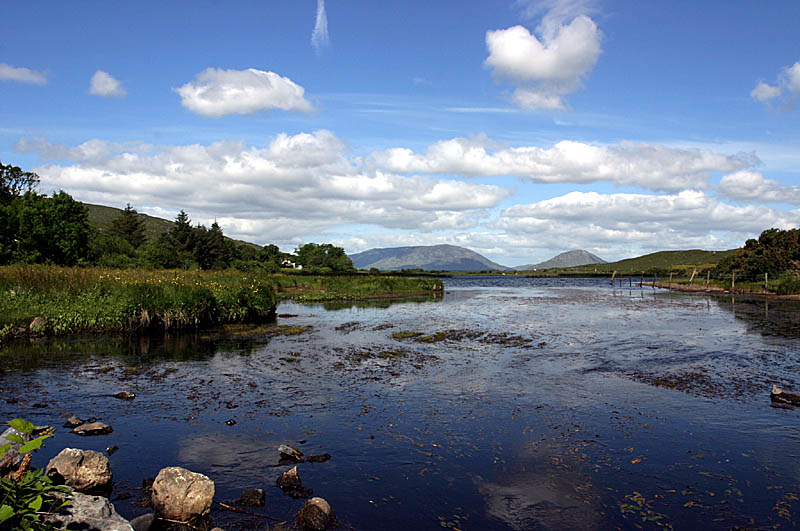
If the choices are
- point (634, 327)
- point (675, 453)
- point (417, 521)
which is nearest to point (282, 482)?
point (417, 521)

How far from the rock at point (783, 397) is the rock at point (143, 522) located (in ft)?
53.1

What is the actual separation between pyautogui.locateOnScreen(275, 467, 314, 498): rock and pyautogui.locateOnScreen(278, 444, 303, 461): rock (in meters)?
0.99

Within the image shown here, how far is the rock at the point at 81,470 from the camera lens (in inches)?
333

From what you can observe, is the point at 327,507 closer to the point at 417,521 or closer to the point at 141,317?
the point at 417,521

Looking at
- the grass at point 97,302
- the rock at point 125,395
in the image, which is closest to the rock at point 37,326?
the grass at point 97,302

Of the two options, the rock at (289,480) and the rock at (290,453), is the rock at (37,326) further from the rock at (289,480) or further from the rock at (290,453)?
the rock at (289,480)

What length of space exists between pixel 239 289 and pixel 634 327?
25.4m

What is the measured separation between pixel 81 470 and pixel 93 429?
3.36 meters

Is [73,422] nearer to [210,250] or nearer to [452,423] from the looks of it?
[452,423]

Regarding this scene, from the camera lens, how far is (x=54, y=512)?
19.6 ft

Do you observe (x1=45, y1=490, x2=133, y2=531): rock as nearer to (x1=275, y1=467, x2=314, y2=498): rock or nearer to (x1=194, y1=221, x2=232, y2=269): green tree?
(x1=275, y1=467, x2=314, y2=498): rock

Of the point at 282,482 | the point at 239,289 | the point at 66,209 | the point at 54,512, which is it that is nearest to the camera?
the point at 54,512

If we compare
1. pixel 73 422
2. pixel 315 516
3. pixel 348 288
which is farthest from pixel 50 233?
pixel 315 516

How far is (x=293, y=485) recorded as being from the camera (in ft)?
29.7
